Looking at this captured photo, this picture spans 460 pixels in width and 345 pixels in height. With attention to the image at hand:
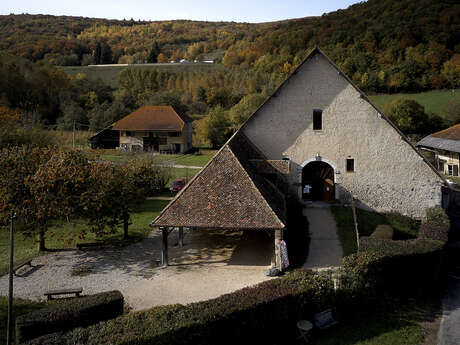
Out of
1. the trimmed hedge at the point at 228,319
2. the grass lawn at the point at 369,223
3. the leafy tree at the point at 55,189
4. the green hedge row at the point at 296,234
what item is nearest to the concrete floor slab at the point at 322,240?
the green hedge row at the point at 296,234

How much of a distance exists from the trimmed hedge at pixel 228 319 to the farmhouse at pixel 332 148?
35.2 feet

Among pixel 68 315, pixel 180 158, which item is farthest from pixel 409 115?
pixel 68 315

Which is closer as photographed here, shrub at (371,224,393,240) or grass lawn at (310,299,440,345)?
grass lawn at (310,299,440,345)

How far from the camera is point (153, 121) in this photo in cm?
6475

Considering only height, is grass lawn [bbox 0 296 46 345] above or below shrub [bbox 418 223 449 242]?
below

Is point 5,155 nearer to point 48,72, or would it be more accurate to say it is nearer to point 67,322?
point 67,322

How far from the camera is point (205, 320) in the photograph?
1077cm

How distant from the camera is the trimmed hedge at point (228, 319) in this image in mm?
9953

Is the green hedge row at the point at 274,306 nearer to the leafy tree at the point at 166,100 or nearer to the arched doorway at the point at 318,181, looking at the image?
the arched doorway at the point at 318,181

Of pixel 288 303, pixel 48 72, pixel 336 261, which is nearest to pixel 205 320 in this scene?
pixel 288 303

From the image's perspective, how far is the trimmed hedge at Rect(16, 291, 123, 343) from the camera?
11.0 meters

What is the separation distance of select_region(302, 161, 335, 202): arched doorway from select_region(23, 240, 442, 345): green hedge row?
946 centimetres

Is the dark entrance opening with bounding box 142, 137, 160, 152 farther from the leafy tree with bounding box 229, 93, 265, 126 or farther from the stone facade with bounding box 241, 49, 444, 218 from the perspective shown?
the stone facade with bounding box 241, 49, 444, 218

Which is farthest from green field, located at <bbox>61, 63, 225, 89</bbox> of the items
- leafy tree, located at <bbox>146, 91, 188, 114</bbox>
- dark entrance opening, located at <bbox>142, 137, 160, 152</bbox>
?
dark entrance opening, located at <bbox>142, 137, 160, 152</bbox>
